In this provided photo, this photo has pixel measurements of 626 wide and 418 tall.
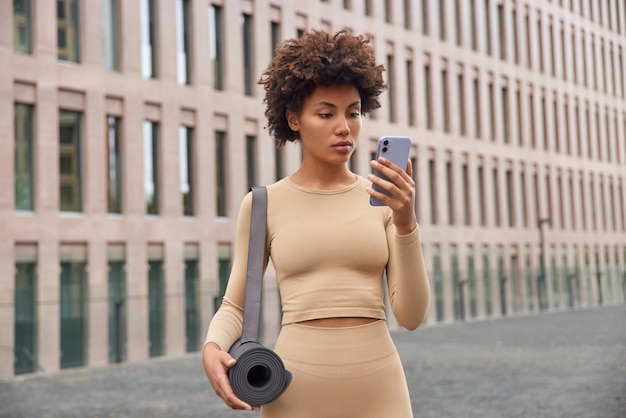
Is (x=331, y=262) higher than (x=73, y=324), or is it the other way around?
(x=331, y=262)

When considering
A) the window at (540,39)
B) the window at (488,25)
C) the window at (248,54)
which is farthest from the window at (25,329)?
the window at (540,39)

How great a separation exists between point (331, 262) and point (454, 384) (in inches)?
487

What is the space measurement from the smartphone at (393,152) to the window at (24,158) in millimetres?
21524

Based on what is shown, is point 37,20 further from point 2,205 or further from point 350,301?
point 350,301

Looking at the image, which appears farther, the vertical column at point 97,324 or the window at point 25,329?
the vertical column at point 97,324

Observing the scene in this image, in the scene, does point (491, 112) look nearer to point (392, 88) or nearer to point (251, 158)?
point (392, 88)

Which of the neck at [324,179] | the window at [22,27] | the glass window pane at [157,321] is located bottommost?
the glass window pane at [157,321]

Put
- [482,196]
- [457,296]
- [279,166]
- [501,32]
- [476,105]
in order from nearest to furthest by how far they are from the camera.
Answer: [279,166] < [457,296] < [482,196] < [476,105] < [501,32]

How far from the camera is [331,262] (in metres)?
2.96

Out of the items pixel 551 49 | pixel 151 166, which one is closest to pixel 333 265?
pixel 151 166

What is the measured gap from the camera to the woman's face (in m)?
Result: 3.01

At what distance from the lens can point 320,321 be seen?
2.94 meters

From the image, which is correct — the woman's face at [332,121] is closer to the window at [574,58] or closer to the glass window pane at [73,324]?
the glass window pane at [73,324]

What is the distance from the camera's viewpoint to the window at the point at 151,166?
26797 millimetres
